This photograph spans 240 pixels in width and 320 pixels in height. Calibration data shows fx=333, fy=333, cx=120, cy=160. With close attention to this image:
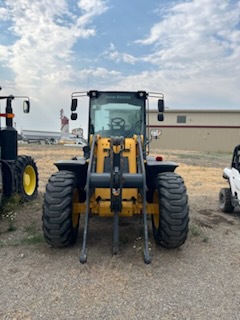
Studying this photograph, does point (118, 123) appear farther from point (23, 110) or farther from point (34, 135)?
point (34, 135)

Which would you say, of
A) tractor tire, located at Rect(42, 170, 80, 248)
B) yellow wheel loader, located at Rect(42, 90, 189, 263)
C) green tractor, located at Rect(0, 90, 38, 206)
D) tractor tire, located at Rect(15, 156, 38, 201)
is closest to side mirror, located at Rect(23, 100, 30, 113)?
green tractor, located at Rect(0, 90, 38, 206)

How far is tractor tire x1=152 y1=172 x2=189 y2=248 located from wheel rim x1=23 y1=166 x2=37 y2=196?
461 cm

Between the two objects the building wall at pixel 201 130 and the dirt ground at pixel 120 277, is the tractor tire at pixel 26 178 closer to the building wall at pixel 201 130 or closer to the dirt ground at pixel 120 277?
the dirt ground at pixel 120 277

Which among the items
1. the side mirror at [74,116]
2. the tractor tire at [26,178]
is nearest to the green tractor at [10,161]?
the tractor tire at [26,178]

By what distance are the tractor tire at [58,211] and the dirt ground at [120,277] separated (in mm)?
265

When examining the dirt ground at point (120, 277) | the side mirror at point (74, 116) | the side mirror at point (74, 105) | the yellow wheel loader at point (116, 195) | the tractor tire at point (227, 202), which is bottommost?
the dirt ground at point (120, 277)

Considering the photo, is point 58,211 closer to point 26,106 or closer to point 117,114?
point 117,114

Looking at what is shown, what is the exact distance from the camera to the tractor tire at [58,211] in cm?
454

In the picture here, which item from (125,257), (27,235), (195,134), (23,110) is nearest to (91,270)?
(125,257)

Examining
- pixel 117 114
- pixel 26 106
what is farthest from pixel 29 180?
pixel 117 114

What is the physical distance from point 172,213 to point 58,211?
155 cm

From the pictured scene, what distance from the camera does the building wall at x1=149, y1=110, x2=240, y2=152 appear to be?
110 ft

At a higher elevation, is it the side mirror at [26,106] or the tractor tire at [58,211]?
the side mirror at [26,106]

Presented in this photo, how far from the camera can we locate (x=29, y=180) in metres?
8.61
